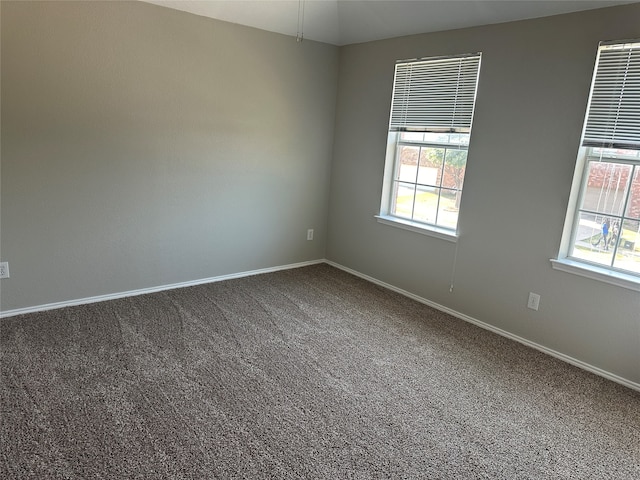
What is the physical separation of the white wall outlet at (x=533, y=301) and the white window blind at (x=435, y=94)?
1.30m

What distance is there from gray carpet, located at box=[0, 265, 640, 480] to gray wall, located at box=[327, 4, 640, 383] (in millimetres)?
240

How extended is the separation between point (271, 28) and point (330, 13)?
20.8 inches

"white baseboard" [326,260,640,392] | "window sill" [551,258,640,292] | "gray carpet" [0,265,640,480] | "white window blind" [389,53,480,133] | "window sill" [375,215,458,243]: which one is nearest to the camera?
"gray carpet" [0,265,640,480]

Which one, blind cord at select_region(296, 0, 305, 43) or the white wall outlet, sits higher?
blind cord at select_region(296, 0, 305, 43)

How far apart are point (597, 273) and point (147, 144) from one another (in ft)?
10.7

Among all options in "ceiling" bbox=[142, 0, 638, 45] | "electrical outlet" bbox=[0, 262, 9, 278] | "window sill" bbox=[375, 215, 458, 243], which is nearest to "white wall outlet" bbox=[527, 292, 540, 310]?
"window sill" bbox=[375, 215, 458, 243]

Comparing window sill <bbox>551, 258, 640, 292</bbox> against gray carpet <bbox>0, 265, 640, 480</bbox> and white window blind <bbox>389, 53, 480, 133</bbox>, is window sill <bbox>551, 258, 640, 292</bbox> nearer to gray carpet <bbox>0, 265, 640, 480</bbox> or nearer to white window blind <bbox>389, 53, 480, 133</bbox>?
gray carpet <bbox>0, 265, 640, 480</bbox>

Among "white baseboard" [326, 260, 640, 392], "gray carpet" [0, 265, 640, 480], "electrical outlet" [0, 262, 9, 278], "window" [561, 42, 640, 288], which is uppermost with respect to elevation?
"window" [561, 42, 640, 288]

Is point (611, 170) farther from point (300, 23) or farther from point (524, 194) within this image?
point (300, 23)

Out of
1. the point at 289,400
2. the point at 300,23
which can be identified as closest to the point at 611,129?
the point at 289,400

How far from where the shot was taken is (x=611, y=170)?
2703 mm

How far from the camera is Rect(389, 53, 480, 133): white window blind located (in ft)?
10.9

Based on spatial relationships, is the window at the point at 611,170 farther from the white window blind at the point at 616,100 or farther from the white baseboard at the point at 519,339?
the white baseboard at the point at 519,339

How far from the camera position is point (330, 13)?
3.84 m
